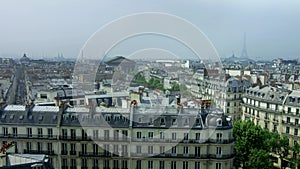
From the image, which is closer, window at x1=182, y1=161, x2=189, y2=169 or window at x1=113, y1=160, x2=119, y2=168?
window at x1=182, y1=161, x2=189, y2=169

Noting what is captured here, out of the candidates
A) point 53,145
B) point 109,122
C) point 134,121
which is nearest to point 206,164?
point 134,121

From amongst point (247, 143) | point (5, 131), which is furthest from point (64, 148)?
point (247, 143)

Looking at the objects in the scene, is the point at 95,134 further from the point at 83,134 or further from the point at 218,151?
the point at 218,151

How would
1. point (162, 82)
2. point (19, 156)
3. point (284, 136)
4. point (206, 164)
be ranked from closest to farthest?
point (19, 156) < point (206, 164) < point (284, 136) < point (162, 82)

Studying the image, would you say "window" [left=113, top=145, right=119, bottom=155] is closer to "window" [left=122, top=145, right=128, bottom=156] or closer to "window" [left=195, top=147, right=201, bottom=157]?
"window" [left=122, top=145, right=128, bottom=156]

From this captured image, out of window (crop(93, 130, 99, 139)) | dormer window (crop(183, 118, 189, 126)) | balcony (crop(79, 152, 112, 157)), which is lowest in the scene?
balcony (crop(79, 152, 112, 157))

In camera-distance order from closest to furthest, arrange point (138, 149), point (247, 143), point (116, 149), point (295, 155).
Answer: point (138, 149) < point (116, 149) < point (247, 143) < point (295, 155)

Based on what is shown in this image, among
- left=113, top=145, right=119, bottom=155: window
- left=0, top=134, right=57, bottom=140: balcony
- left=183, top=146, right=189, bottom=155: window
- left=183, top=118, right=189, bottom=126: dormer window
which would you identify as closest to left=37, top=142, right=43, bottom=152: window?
left=0, top=134, right=57, bottom=140: balcony

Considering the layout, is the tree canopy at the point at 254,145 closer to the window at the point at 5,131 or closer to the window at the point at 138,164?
the window at the point at 138,164

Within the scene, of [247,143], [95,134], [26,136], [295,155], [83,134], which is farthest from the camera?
[295,155]

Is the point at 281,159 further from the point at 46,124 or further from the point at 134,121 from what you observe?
the point at 46,124

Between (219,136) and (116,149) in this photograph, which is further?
(116,149)
